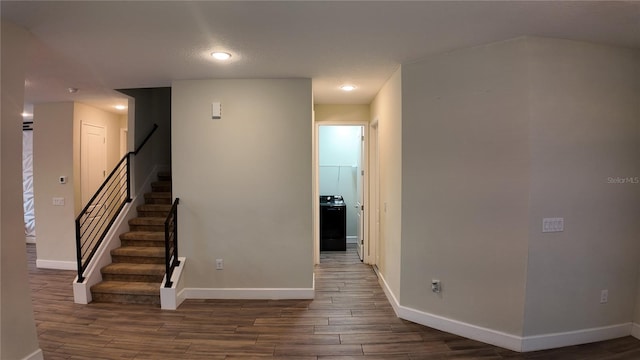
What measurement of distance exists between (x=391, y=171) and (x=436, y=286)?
1.27m

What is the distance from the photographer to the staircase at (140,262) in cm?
343

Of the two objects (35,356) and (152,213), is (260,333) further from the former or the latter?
(152,213)

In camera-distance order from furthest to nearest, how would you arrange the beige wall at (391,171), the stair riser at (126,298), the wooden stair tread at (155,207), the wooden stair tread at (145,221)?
the wooden stair tread at (155,207) → the wooden stair tread at (145,221) → the stair riser at (126,298) → the beige wall at (391,171)

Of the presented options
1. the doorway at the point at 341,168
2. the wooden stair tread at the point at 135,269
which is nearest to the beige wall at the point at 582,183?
the wooden stair tread at the point at 135,269

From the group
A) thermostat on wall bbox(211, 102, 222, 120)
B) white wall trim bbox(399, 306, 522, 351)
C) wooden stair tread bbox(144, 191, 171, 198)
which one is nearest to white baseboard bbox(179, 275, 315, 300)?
white wall trim bbox(399, 306, 522, 351)

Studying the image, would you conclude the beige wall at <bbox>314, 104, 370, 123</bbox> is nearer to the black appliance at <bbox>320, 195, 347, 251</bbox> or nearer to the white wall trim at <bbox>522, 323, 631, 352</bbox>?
the black appliance at <bbox>320, 195, 347, 251</bbox>

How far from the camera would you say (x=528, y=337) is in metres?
2.50

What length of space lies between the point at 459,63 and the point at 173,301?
374 centimetres

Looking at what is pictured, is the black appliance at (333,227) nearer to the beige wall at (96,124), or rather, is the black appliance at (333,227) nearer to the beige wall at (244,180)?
the beige wall at (244,180)

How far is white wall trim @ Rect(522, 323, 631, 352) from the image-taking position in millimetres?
2502

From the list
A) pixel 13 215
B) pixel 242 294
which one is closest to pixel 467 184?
pixel 242 294

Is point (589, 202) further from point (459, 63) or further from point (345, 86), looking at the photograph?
point (345, 86)

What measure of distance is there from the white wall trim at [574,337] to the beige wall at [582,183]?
0.16 feet

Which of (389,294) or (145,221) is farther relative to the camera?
(145,221)
